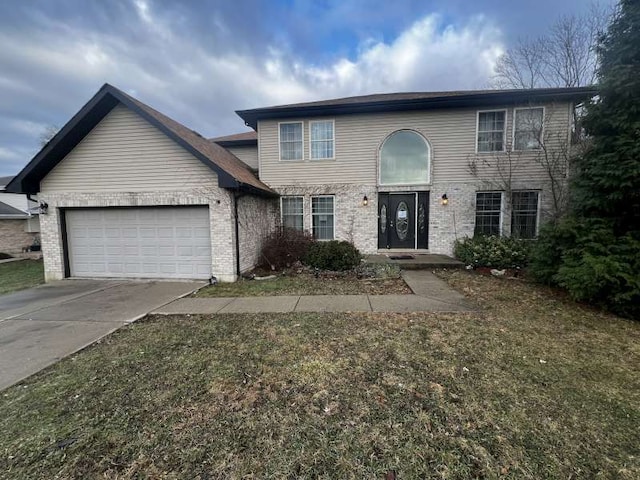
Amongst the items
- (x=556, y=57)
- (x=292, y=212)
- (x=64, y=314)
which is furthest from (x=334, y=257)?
(x=556, y=57)

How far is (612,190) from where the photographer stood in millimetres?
5176

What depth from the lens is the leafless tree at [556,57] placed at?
13.4 meters

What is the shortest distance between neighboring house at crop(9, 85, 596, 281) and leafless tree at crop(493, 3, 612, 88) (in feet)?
25.8

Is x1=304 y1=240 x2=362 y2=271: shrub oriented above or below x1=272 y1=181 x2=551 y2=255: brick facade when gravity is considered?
below

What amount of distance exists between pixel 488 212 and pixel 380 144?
184 inches

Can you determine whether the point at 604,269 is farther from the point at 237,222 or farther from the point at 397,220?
the point at 237,222

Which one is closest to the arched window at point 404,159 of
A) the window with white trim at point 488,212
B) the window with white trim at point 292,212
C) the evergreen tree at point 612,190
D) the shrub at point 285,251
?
the window with white trim at point 488,212

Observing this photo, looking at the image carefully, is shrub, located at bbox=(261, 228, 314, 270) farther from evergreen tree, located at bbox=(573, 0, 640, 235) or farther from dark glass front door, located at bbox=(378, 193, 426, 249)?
evergreen tree, located at bbox=(573, 0, 640, 235)

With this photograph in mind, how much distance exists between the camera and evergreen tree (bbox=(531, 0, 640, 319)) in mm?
4812

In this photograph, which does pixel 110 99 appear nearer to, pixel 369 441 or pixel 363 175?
pixel 363 175

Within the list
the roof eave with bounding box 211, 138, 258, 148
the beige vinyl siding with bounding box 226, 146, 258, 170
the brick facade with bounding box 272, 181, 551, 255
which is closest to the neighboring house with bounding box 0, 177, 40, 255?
the roof eave with bounding box 211, 138, 258, 148

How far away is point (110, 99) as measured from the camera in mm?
7453

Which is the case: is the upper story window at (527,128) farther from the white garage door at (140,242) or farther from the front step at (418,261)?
the white garage door at (140,242)

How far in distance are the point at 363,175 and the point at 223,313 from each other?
733 centimetres
